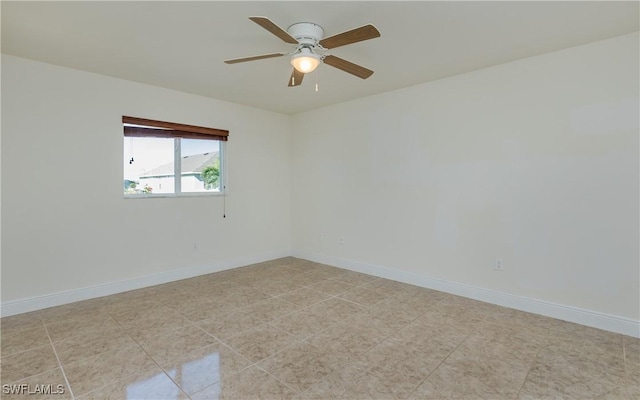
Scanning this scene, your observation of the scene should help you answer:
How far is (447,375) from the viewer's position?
2092 mm

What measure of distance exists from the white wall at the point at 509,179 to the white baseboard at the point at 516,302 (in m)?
0.03

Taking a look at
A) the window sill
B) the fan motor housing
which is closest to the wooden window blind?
the window sill

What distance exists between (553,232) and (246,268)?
151 inches

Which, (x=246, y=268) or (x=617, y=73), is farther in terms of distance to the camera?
(x=246, y=268)

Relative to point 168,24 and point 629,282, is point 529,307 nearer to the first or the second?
point 629,282

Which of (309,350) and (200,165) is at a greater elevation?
(200,165)

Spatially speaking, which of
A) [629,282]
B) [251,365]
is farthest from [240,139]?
[629,282]

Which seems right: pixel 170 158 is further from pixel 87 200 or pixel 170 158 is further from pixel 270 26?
pixel 270 26

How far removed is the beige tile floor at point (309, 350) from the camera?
196 cm

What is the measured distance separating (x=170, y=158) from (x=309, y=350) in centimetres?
314

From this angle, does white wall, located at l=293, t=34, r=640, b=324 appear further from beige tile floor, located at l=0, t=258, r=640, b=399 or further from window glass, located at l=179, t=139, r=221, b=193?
window glass, located at l=179, t=139, r=221, b=193

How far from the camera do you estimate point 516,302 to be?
3.22m

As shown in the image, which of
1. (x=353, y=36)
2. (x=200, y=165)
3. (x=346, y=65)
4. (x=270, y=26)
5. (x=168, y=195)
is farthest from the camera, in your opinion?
(x=200, y=165)

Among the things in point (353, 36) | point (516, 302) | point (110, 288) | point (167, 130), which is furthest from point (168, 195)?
point (516, 302)
